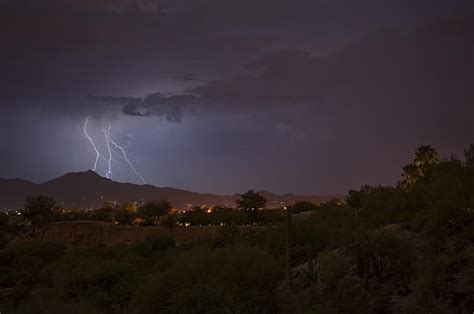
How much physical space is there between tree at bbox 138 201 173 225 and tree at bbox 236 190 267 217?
13545 millimetres

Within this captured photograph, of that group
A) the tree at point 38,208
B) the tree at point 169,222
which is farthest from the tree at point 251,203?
the tree at point 38,208

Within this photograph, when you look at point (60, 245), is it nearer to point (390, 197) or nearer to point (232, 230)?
point (232, 230)

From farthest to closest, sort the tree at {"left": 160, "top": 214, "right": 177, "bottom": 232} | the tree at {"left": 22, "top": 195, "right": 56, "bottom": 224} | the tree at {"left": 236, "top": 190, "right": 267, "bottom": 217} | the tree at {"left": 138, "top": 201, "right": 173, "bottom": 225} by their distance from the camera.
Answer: the tree at {"left": 22, "top": 195, "right": 56, "bottom": 224}, the tree at {"left": 138, "top": 201, "right": 173, "bottom": 225}, the tree at {"left": 236, "top": 190, "right": 267, "bottom": 217}, the tree at {"left": 160, "top": 214, "right": 177, "bottom": 232}

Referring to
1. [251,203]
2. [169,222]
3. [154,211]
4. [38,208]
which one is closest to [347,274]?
[169,222]

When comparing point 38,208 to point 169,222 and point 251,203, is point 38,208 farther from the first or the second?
point 251,203

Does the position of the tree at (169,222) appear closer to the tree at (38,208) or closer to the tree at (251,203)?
the tree at (251,203)

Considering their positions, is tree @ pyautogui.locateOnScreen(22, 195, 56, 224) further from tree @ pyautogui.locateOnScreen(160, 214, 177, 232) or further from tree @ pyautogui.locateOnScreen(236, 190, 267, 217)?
tree @ pyautogui.locateOnScreen(236, 190, 267, 217)

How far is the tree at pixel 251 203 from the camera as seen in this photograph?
7100 centimetres

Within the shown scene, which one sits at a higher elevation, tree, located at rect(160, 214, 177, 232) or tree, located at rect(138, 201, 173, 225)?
tree, located at rect(138, 201, 173, 225)

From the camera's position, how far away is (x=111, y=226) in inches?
2581

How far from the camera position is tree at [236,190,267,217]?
71.0 m

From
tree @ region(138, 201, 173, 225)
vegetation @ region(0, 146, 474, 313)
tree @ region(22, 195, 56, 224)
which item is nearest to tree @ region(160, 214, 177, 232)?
tree @ region(138, 201, 173, 225)

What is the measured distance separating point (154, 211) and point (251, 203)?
16708mm

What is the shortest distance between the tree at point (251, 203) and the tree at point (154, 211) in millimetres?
13545
